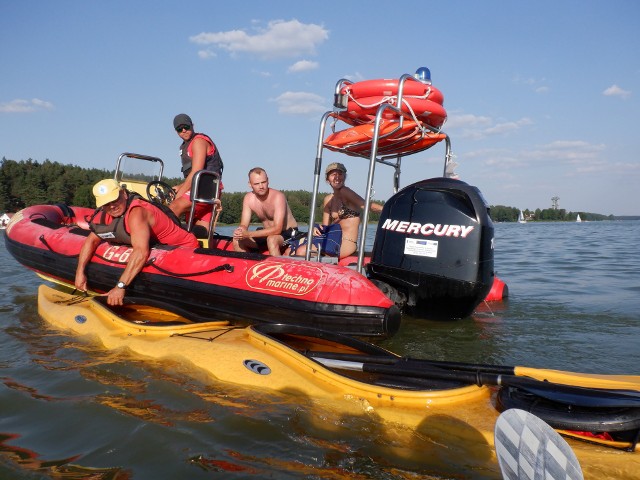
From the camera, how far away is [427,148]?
18.4ft

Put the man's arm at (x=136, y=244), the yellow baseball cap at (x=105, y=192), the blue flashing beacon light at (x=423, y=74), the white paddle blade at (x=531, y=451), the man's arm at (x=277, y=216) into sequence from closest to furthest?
the white paddle blade at (x=531, y=451) < the yellow baseball cap at (x=105, y=192) < the man's arm at (x=136, y=244) < the blue flashing beacon light at (x=423, y=74) < the man's arm at (x=277, y=216)

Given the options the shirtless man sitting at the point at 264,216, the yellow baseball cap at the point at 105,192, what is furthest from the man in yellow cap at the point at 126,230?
the shirtless man sitting at the point at 264,216

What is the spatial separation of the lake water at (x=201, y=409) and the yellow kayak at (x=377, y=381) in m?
0.12

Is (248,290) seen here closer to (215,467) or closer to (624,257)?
(215,467)

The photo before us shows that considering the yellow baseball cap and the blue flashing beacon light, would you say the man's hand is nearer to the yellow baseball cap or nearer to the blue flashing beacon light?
the yellow baseball cap

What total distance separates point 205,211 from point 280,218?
1.08m

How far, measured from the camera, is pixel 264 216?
20.2 ft

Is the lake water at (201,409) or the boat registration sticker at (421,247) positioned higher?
the boat registration sticker at (421,247)

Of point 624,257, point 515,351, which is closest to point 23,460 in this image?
point 515,351

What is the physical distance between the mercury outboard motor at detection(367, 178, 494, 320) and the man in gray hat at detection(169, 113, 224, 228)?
267 centimetres

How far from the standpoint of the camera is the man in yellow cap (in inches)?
197

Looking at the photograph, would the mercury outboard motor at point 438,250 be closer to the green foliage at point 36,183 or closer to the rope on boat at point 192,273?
the rope on boat at point 192,273

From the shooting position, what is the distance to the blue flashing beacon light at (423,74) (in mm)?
5238

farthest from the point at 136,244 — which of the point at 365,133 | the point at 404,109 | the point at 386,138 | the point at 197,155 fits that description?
the point at 404,109
